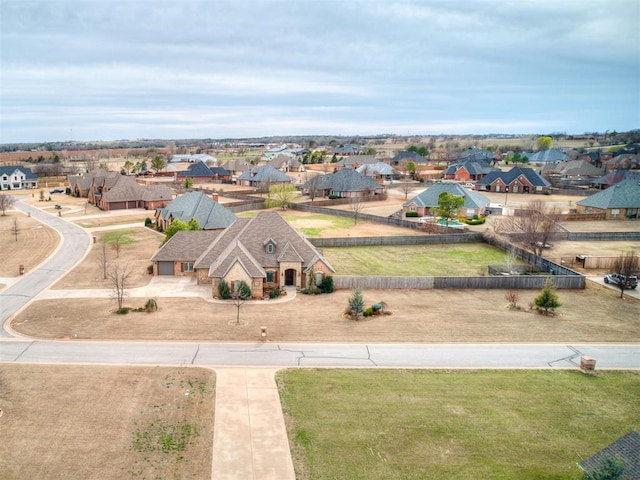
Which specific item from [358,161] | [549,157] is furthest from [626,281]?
[549,157]

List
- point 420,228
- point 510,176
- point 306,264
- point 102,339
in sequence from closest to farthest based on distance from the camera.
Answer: point 102,339, point 306,264, point 420,228, point 510,176

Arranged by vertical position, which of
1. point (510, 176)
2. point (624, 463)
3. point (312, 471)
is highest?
point (510, 176)

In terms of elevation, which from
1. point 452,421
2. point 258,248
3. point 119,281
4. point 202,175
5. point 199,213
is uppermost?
point 202,175

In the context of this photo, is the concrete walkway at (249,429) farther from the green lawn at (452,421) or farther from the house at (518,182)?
the house at (518,182)

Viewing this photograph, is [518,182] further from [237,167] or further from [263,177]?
[237,167]

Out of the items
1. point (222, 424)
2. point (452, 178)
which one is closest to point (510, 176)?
point (452, 178)

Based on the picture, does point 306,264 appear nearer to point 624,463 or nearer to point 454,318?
point 454,318

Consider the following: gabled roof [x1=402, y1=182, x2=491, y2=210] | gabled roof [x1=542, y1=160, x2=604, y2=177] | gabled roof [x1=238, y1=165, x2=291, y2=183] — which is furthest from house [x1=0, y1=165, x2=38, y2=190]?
gabled roof [x1=542, y1=160, x2=604, y2=177]
